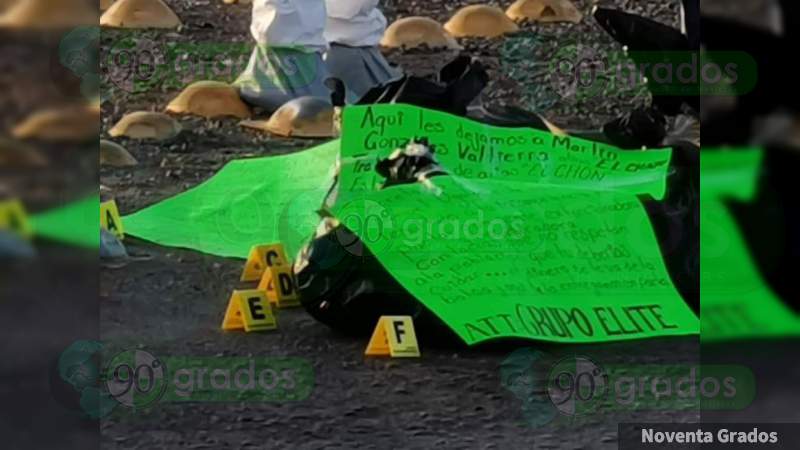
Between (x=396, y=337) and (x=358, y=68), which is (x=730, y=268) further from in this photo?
(x=358, y=68)

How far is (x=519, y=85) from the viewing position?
13.8ft

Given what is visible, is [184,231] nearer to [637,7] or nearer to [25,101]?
[25,101]

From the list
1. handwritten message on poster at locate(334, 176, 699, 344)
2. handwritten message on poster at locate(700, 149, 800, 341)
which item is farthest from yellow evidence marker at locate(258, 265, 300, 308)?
handwritten message on poster at locate(700, 149, 800, 341)

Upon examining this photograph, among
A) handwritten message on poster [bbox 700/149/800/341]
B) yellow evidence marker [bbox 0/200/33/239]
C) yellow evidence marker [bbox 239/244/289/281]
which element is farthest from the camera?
yellow evidence marker [bbox 239/244/289/281]

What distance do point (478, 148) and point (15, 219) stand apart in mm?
1134

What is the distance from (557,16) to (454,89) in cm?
31

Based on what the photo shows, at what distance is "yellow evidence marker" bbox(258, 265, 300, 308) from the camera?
4.27 meters

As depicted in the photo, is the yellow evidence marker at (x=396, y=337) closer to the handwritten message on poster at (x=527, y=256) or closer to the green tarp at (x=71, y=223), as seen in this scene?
the handwritten message on poster at (x=527, y=256)

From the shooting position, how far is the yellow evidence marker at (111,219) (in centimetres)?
418

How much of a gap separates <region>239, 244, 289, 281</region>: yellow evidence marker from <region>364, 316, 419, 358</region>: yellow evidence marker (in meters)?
0.29

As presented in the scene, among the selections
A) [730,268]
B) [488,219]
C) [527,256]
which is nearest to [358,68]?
[488,219]

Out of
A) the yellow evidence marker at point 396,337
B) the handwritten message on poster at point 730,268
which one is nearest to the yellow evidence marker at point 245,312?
the yellow evidence marker at point 396,337

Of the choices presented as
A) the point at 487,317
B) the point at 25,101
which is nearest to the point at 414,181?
the point at 487,317

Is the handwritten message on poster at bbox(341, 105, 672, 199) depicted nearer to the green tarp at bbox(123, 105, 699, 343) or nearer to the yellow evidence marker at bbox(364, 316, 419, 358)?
the green tarp at bbox(123, 105, 699, 343)
